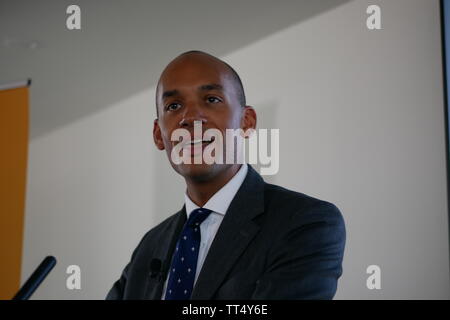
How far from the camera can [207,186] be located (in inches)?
80.6

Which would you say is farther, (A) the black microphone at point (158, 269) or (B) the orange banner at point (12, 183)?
(B) the orange banner at point (12, 183)

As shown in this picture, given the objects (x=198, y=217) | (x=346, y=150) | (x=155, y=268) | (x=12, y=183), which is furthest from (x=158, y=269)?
(x=12, y=183)

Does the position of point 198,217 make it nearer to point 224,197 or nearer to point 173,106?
point 224,197

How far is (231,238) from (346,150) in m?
0.83

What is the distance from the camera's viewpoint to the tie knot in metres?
1.98

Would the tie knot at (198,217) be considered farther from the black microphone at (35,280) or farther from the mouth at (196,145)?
the black microphone at (35,280)

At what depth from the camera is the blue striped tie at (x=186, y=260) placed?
1.85m

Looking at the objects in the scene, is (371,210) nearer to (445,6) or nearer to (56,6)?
(445,6)

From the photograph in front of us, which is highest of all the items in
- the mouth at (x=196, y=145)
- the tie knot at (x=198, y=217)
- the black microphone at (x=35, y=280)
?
the mouth at (x=196, y=145)

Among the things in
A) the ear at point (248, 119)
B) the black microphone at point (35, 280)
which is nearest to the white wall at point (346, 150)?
the ear at point (248, 119)

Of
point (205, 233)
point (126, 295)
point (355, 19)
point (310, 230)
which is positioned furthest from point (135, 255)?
point (355, 19)

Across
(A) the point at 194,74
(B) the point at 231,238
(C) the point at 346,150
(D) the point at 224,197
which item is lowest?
(B) the point at 231,238

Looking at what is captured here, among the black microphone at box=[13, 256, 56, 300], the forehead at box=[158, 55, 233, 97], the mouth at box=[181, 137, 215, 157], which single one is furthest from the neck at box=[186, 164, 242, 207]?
the black microphone at box=[13, 256, 56, 300]

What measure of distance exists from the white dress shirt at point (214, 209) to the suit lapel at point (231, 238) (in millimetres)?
48
